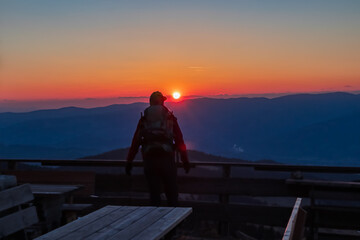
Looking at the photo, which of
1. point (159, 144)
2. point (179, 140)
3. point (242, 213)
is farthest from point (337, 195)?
point (159, 144)

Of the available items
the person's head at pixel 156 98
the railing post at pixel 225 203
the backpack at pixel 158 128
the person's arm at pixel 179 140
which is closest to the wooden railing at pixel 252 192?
the railing post at pixel 225 203

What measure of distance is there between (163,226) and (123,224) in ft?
1.08

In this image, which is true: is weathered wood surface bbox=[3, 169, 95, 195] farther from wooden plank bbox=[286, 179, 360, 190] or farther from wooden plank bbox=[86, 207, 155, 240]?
wooden plank bbox=[86, 207, 155, 240]

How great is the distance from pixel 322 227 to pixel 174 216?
16.1 ft

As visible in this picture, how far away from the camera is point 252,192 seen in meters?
9.44

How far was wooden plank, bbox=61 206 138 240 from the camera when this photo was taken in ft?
13.1

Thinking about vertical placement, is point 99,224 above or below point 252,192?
above

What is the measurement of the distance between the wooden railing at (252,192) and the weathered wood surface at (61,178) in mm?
63

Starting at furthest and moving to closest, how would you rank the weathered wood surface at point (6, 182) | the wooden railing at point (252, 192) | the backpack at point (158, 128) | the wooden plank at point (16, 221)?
1. the wooden railing at point (252, 192)
2. the backpack at point (158, 128)
3. the weathered wood surface at point (6, 182)
4. the wooden plank at point (16, 221)

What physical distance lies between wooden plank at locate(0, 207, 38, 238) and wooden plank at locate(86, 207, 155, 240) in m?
0.95

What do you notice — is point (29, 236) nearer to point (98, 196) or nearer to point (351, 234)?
point (98, 196)

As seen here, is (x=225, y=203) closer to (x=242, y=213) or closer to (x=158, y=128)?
(x=242, y=213)

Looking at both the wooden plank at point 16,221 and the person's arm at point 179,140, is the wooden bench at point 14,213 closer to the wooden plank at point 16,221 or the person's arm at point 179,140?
the wooden plank at point 16,221

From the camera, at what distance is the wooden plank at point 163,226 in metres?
4.00
